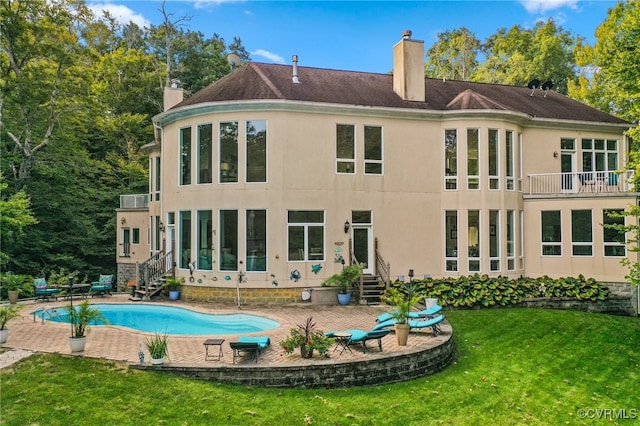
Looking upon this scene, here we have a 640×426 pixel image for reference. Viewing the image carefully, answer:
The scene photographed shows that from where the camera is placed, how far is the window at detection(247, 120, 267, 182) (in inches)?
634

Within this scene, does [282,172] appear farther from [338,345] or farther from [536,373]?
[536,373]

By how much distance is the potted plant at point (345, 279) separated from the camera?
51.2 ft

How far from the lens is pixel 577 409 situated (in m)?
8.94

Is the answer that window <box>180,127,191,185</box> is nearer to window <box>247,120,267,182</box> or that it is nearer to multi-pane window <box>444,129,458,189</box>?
window <box>247,120,267,182</box>

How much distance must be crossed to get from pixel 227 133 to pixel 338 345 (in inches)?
382

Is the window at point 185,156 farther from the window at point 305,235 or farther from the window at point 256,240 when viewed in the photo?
the window at point 305,235

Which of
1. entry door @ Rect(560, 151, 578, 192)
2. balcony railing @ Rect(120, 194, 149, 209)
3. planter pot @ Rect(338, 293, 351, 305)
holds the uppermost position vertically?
entry door @ Rect(560, 151, 578, 192)

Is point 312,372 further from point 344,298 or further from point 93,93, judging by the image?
point 93,93

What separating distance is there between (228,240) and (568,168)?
16.0 m

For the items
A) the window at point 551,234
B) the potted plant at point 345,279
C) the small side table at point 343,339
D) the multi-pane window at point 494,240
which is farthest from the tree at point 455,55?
the small side table at point 343,339

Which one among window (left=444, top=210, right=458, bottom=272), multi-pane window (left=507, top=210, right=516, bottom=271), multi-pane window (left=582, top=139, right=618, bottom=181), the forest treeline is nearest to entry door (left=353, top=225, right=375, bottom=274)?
window (left=444, top=210, right=458, bottom=272)

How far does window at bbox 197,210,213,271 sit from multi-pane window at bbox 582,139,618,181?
17.3m

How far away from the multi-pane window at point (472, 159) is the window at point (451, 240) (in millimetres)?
1411

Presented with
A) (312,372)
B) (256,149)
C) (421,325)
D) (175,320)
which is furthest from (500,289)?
(175,320)
